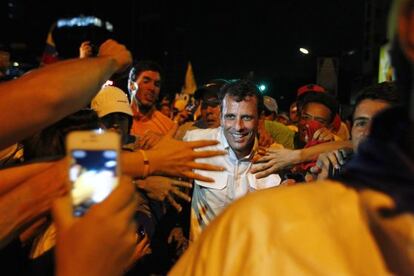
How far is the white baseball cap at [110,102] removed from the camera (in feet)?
14.9

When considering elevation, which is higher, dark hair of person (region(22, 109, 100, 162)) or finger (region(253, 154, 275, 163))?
dark hair of person (region(22, 109, 100, 162))

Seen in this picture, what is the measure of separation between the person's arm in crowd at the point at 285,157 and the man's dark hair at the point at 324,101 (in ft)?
6.23

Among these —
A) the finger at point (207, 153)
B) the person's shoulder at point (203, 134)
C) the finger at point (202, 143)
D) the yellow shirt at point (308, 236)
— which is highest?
the finger at point (202, 143)

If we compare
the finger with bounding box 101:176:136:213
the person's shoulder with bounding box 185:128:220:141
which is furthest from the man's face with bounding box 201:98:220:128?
the finger with bounding box 101:176:136:213

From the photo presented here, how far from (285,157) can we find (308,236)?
2527 mm

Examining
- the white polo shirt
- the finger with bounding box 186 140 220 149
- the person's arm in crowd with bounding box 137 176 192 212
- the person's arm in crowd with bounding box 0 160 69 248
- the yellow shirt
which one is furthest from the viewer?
the white polo shirt

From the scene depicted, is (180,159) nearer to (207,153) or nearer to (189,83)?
(207,153)

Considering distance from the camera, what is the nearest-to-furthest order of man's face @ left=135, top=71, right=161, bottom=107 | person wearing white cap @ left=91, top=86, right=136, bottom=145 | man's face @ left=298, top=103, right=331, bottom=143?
1. person wearing white cap @ left=91, top=86, right=136, bottom=145
2. man's face @ left=298, top=103, right=331, bottom=143
3. man's face @ left=135, top=71, right=161, bottom=107

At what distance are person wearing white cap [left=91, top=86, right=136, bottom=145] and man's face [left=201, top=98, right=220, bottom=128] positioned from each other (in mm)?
1369

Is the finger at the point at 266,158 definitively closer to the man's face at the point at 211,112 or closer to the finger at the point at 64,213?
the man's face at the point at 211,112

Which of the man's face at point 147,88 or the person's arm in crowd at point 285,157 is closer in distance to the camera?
the person's arm in crowd at point 285,157

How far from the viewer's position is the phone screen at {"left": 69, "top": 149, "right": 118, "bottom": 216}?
112 centimetres

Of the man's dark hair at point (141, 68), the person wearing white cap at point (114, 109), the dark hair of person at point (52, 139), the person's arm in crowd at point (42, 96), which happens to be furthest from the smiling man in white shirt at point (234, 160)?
the person's arm in crowd at point (42, 96)

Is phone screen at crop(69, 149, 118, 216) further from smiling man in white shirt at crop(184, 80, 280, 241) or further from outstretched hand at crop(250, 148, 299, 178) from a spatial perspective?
smiling man in white shirt at crop(184, 80, 280, 241)
